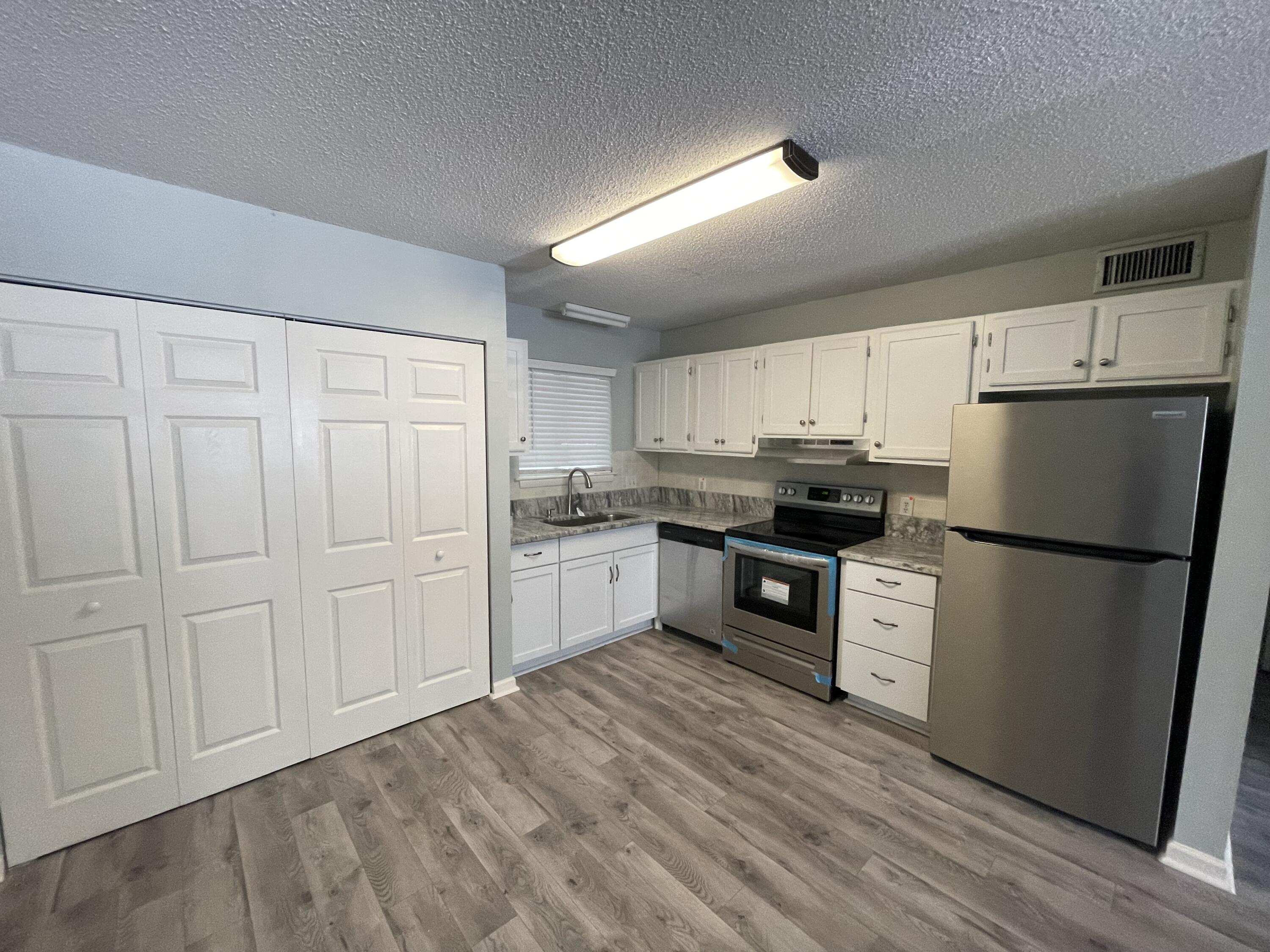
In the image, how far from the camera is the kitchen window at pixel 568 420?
3785 mm

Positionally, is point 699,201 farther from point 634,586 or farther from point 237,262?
point 634,586

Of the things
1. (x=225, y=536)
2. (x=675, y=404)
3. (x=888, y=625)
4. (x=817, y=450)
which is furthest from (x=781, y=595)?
(x=225, y=536)

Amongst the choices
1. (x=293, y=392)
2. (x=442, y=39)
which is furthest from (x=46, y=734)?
(x=442, y=39)

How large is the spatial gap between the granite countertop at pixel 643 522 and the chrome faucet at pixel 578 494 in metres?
0.23

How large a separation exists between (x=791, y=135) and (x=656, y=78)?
486mm

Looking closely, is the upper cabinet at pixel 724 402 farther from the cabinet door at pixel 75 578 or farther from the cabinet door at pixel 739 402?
the cabinet door at pixel 75 578

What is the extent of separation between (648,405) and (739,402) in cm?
89

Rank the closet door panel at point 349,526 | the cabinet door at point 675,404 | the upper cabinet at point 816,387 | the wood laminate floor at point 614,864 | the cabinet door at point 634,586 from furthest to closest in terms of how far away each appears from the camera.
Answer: the cabinet door at point 675,404
the cabinet door at point 634,586
the upper cabinet at point 816,387
the closet door panel at point 349,526
the wood laminate floor at point 614,864

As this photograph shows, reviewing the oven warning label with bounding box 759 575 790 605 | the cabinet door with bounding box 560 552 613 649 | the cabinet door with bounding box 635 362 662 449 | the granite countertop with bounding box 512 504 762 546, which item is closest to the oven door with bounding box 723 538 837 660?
the oven warning label with bounding box 759 575 790 605

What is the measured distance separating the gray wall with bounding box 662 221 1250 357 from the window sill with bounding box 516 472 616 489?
138 cm

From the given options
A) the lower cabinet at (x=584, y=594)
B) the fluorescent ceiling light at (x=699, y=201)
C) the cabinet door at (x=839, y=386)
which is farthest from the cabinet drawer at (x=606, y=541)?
the fluorescent ceiling light at (x=699, y=201)

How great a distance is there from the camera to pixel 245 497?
2.06 metres

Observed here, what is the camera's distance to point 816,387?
3.13m

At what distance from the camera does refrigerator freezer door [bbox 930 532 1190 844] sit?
1.80 metres
